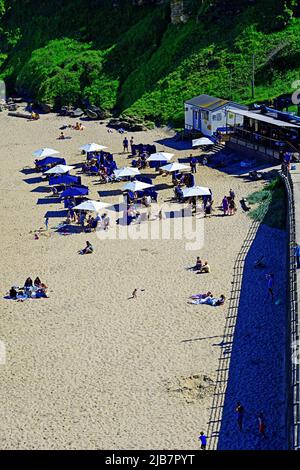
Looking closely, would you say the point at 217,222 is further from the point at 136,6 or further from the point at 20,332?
the point at 136,6

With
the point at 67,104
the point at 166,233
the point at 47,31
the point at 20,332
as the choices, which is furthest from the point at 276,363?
Answer: the point at 47,31

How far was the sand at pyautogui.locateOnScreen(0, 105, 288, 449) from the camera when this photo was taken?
79.1 feet

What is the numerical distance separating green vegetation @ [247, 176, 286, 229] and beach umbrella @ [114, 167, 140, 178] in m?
7.90

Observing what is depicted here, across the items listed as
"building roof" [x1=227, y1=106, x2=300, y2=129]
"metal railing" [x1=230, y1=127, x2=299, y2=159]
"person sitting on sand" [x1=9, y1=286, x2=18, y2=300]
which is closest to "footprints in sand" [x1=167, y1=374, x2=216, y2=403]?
"person sitting on sand" [x1=9, y1=286, x2=18, y2=300]

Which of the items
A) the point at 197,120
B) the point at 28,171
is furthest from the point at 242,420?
the point at 197,120

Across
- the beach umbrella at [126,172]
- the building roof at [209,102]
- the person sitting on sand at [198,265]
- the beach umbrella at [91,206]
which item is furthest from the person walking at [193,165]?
the person sitting on sand at [198,265]

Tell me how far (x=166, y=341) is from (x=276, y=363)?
14.2 feet

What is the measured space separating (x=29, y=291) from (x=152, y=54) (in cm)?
→ 4359

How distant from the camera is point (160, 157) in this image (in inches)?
1972

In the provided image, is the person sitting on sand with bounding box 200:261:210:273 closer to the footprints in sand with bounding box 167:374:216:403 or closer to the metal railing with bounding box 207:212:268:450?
the metal railing with bounding box 207:212:268:450

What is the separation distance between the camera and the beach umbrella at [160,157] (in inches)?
1962

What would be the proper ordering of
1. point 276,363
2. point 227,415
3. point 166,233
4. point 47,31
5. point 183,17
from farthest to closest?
point 47,31 < point 183,17 < point 166,233 < point 276,363 < point 227,415

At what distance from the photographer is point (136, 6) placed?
81.5m

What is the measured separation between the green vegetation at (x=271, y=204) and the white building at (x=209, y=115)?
12068 millimetres
